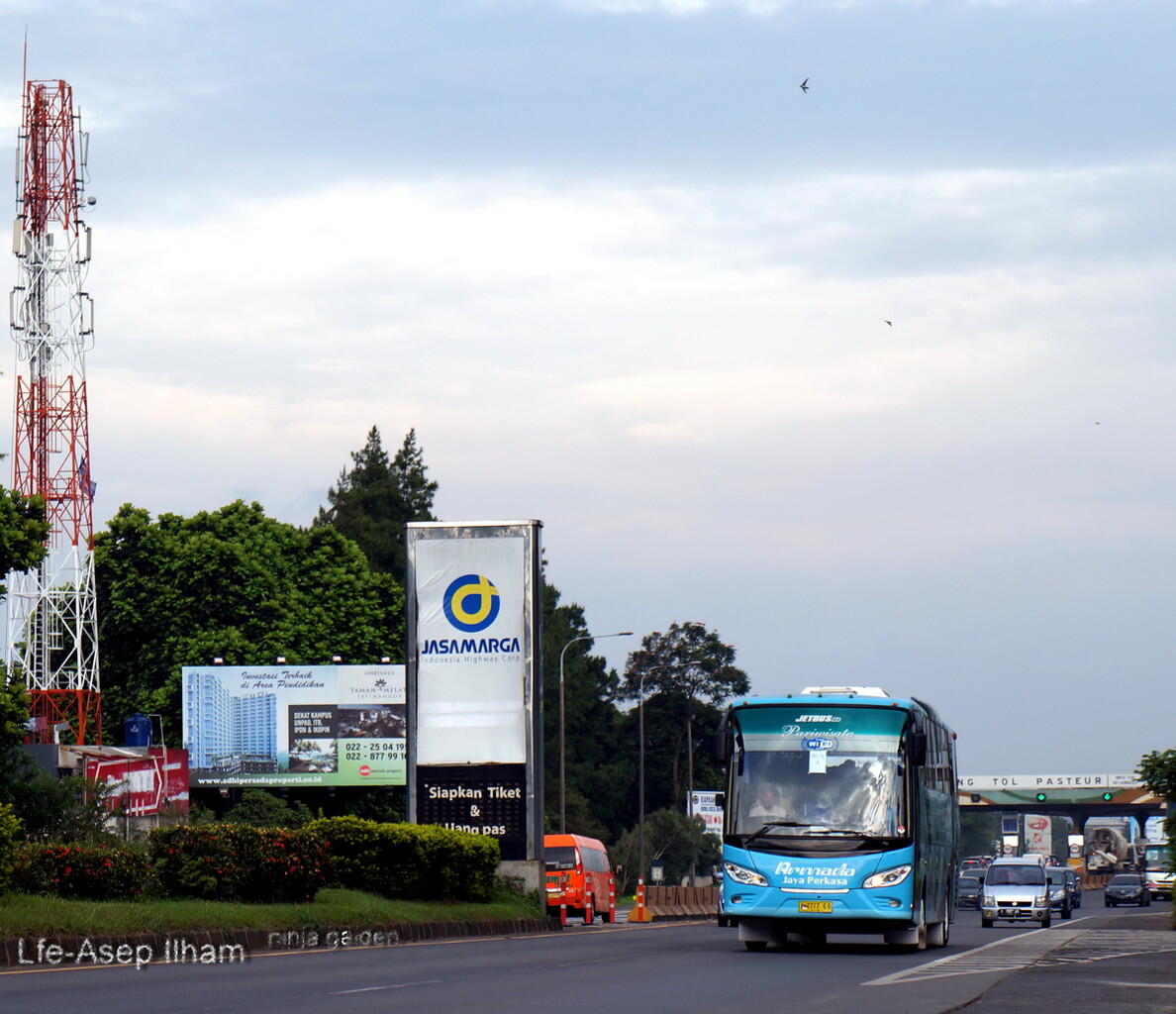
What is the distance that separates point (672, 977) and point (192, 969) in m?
4.77

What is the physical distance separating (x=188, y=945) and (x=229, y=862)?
12.9 feet

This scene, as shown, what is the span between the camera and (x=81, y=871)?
76.7 feet

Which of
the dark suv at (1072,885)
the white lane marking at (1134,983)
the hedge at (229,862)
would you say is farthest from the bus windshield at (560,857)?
the white lane marking at (1134,983)

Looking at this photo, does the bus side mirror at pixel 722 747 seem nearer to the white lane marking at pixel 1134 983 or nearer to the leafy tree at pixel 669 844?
the white lane marking at pixel 1134 983

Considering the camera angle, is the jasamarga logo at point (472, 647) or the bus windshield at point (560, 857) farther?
the bus windshield at point (560, 857)

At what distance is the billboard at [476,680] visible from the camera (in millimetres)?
36812

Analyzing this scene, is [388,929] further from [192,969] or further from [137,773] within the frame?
[137,773]

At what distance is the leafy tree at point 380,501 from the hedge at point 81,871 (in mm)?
71538

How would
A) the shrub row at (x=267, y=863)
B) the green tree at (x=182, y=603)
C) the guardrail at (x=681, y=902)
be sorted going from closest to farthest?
1. the shrub row at (x=267, y=863)
2. the guardrail at (x=681, y=902)
3. the green tree at (x=182, y=603)

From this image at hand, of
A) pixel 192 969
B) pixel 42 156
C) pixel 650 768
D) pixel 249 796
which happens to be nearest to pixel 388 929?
pixel 192 969

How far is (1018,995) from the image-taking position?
54.1 ft

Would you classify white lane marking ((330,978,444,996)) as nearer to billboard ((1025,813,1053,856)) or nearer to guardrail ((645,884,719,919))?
guardrail ((645,884,719,919))

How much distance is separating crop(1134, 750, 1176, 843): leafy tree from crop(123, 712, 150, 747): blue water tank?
35.8 metres

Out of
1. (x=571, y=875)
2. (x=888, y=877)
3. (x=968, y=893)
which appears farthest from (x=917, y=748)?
(x=968, y=893)
